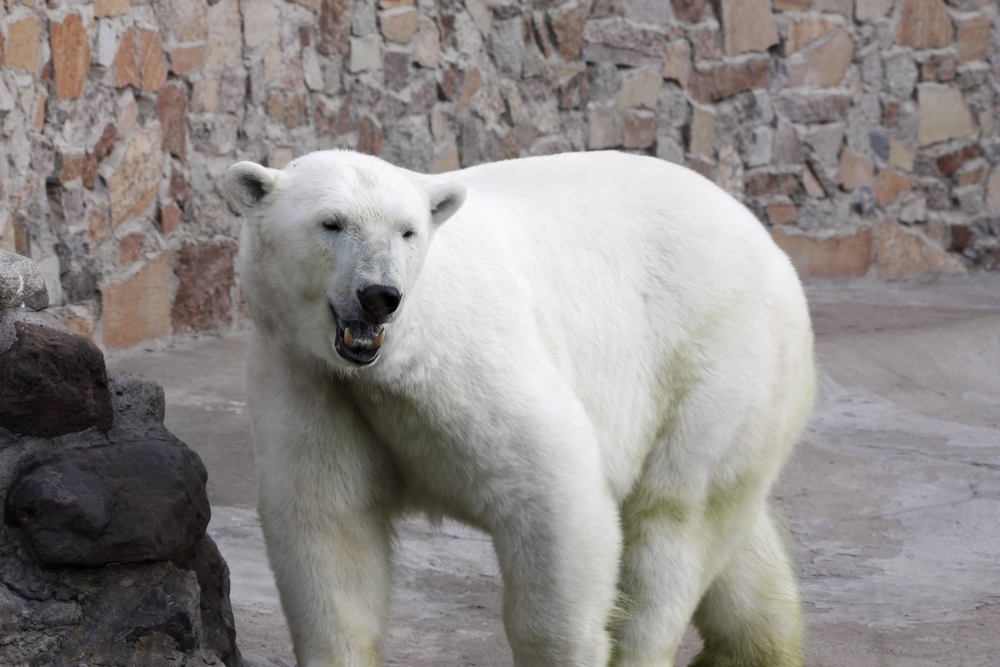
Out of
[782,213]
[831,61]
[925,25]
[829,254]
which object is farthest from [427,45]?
[925,25]

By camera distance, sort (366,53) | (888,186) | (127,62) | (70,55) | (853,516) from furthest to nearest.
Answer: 1. (888,186)
2. (366,53)
3. (127,62)
4. (70,55)
5. (853,516)

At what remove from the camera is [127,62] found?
15.6ft

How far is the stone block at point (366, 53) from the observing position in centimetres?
582

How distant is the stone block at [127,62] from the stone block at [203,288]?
0.71 m

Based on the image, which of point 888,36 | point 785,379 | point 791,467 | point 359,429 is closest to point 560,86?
point 888,36

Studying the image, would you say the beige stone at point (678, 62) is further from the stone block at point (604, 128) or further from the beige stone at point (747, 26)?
the stone block at point (604, 128)

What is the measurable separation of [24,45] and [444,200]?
8.27ft

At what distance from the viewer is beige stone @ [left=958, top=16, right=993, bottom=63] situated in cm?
771

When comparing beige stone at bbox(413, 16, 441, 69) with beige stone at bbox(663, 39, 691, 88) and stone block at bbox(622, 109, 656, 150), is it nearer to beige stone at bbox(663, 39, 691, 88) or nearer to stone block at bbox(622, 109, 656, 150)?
stone block at bbox(622, 109, 656, 150)

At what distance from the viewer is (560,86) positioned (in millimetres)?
6691

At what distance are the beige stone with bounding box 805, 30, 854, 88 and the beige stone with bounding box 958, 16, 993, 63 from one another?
0.76 metres

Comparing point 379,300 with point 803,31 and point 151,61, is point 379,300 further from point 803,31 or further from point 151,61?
point 803,31

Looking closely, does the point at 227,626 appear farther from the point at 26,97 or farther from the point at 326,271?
the point at 26,97

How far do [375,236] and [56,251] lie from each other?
277cm
